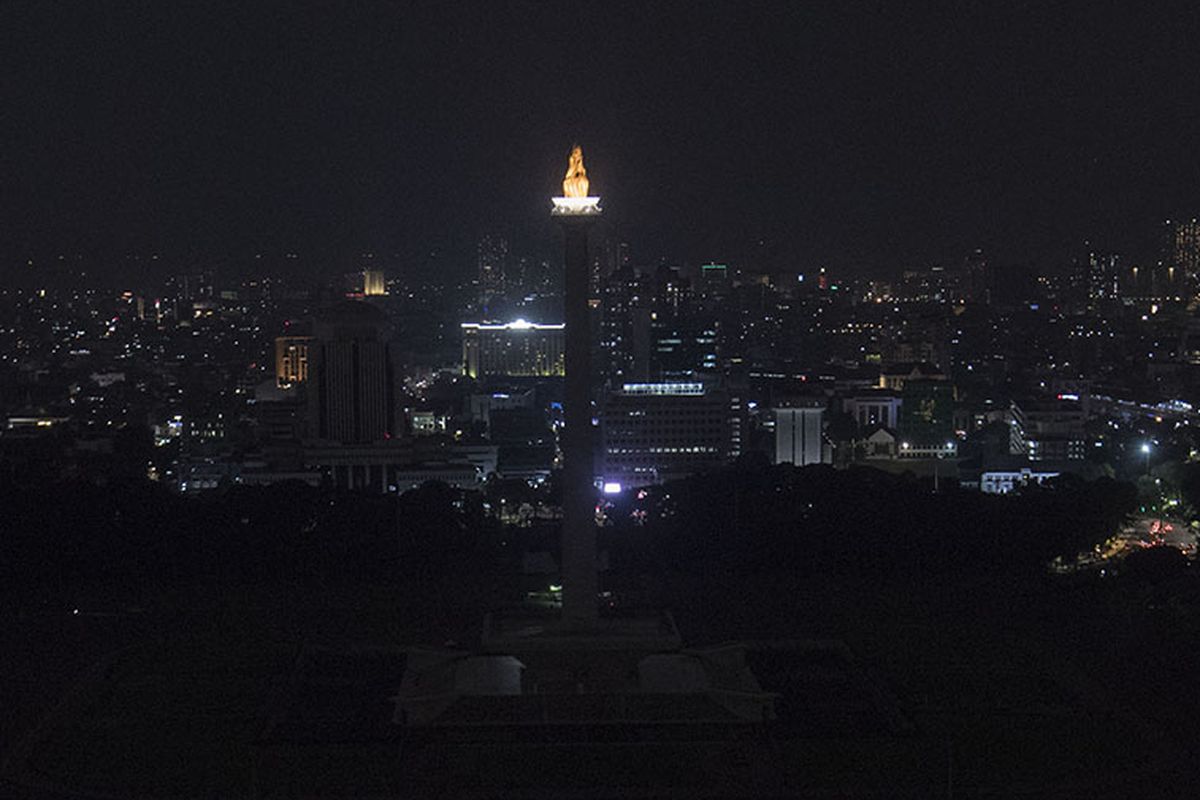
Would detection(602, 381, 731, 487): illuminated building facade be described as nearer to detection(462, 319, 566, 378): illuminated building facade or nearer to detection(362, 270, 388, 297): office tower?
detection(462, 319, 566, 378): illuminated building facade

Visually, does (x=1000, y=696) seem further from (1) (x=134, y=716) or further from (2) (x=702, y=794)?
(1) (x=134, y=716)

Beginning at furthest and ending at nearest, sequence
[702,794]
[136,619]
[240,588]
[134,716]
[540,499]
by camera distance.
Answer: [540,499]
[240,588]
[136,619]
[134,716]
[702,794]

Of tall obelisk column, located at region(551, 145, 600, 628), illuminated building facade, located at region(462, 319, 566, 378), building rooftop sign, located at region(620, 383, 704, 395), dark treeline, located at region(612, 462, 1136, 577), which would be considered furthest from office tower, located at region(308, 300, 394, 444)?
illuminated building facade, located at region(462, 319, 566, 378)

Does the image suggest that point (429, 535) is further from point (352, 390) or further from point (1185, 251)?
point (1185, 251)

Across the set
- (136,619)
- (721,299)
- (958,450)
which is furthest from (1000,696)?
(721,299)

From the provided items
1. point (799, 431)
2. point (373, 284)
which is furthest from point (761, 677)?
point (373, 284)

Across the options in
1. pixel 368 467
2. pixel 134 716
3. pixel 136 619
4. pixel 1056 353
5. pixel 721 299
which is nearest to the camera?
pixel 134 716

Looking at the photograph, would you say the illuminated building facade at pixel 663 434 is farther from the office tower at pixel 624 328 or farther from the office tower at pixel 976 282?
the office tower at pixel 976 282
